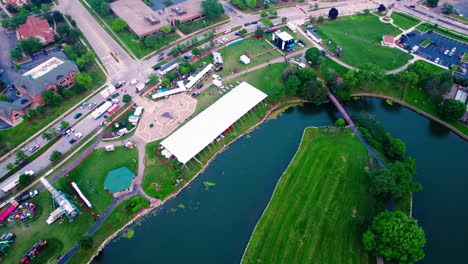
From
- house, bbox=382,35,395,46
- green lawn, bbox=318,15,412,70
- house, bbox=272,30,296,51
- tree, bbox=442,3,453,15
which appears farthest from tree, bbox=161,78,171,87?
tree, bbox=442,3,453,15

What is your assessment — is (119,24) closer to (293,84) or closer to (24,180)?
(24,180)

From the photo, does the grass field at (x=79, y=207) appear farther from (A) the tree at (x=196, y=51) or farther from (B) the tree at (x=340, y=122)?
(B) the tree at (x=340, y=122)

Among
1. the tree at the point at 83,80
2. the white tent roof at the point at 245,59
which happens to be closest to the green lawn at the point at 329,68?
the white tent roof at the point at 245,59

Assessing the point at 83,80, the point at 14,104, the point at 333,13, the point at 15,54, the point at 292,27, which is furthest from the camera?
the point at 333,13

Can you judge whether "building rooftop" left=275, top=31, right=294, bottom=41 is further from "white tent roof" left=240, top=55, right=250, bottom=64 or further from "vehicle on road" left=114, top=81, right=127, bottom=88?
"vehicle on road" left=114, top=81, right=127, bottom=88

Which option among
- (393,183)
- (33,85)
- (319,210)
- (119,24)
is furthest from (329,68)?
(33,85)

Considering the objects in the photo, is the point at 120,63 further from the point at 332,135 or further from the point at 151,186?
the point at 332,135

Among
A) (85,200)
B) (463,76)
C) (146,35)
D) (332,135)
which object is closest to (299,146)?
(332,135)
